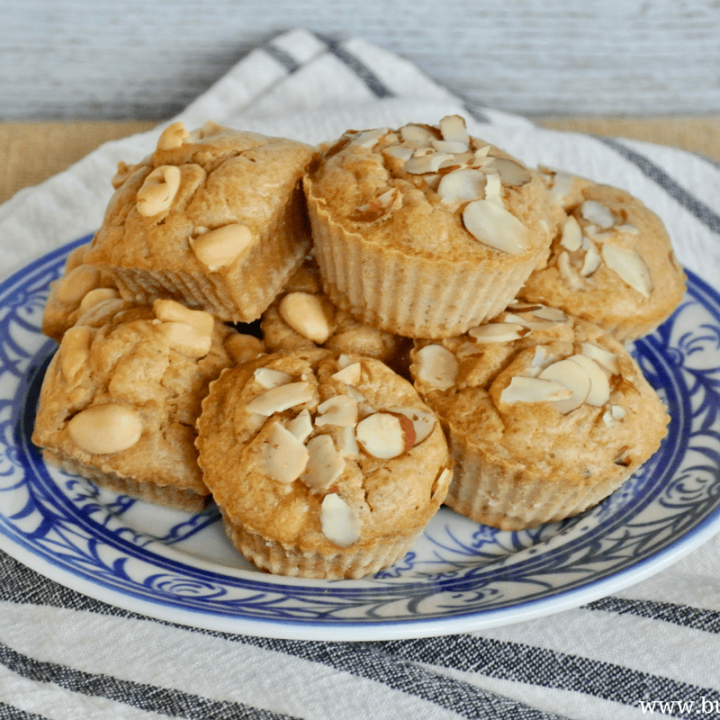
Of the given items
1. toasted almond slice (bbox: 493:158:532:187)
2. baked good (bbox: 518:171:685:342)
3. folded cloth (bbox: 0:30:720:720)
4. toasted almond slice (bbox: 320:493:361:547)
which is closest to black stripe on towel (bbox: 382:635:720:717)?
folded cloth (bbox: 0:30:720:720)

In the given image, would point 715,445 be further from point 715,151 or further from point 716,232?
point 715,151

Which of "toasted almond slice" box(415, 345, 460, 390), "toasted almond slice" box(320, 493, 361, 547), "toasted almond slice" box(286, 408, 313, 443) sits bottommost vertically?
"toasted almond slice" box(320, 493, 361, 547)

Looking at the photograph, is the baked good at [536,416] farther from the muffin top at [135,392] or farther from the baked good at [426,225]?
the muffin top at [135,392]

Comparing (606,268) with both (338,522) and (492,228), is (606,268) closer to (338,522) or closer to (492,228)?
(492,228)

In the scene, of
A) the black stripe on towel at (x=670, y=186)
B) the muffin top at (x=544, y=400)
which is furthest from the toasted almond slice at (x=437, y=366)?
the black stripe on towel at (x=670, y=186)

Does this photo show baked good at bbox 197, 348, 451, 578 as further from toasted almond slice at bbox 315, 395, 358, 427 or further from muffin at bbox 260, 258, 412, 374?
muffin at bbox 260, 258, 412, 374

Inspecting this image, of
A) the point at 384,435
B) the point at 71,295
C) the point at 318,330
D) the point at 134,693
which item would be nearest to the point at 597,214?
the point at 318,330
